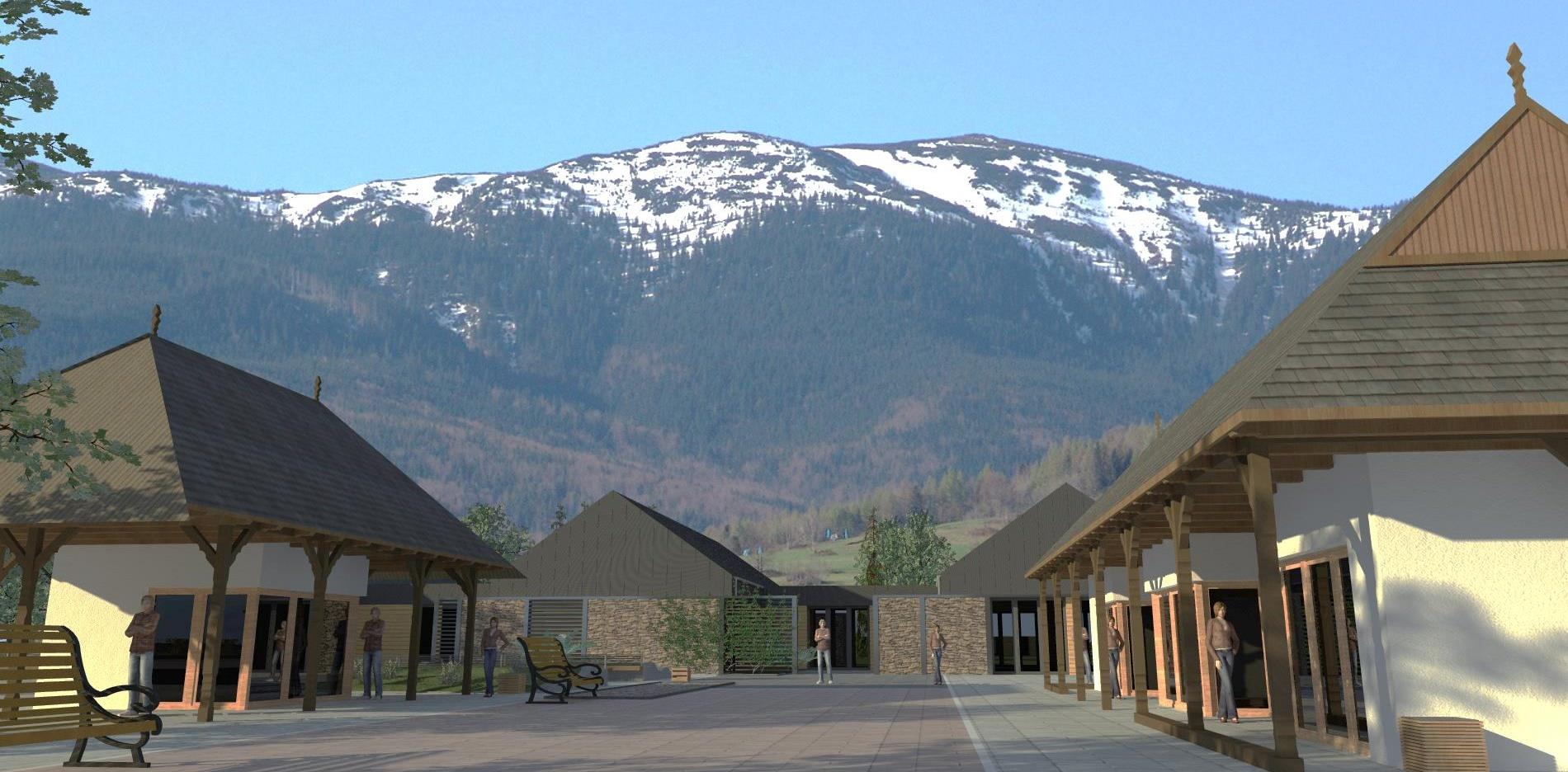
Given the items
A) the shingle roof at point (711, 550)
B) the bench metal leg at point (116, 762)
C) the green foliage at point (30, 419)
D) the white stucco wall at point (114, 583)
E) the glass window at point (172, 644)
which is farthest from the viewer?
the shingle roof at point (711, 550)

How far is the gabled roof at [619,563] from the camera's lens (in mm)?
47031

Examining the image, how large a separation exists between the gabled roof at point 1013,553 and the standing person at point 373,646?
27.3m

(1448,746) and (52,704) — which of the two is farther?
(1448,746)

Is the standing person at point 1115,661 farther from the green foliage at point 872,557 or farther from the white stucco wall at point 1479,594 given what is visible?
the green foliage at point 872,557

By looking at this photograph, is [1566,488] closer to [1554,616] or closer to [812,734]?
[1554,616]

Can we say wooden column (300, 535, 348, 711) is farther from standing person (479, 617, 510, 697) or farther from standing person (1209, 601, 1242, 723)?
standing person (1209, 601, 1242, 723)

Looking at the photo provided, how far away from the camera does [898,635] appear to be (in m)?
48.9

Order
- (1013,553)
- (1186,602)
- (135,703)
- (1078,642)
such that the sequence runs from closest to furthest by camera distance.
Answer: (135,703), (1186,602), (1078,642), (1013,553)

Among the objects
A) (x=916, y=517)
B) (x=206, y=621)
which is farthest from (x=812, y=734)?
(x=916, y=517)

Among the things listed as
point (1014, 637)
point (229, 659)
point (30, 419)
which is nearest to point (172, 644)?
point (229, 659)

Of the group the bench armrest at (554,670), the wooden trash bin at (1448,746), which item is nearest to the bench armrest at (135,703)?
the wooden trash bin at (1448,746)

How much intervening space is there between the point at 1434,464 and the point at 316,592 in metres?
17.3

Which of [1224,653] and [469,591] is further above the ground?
[469,591]

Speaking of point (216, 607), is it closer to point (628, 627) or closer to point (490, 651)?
point (490, 651)
